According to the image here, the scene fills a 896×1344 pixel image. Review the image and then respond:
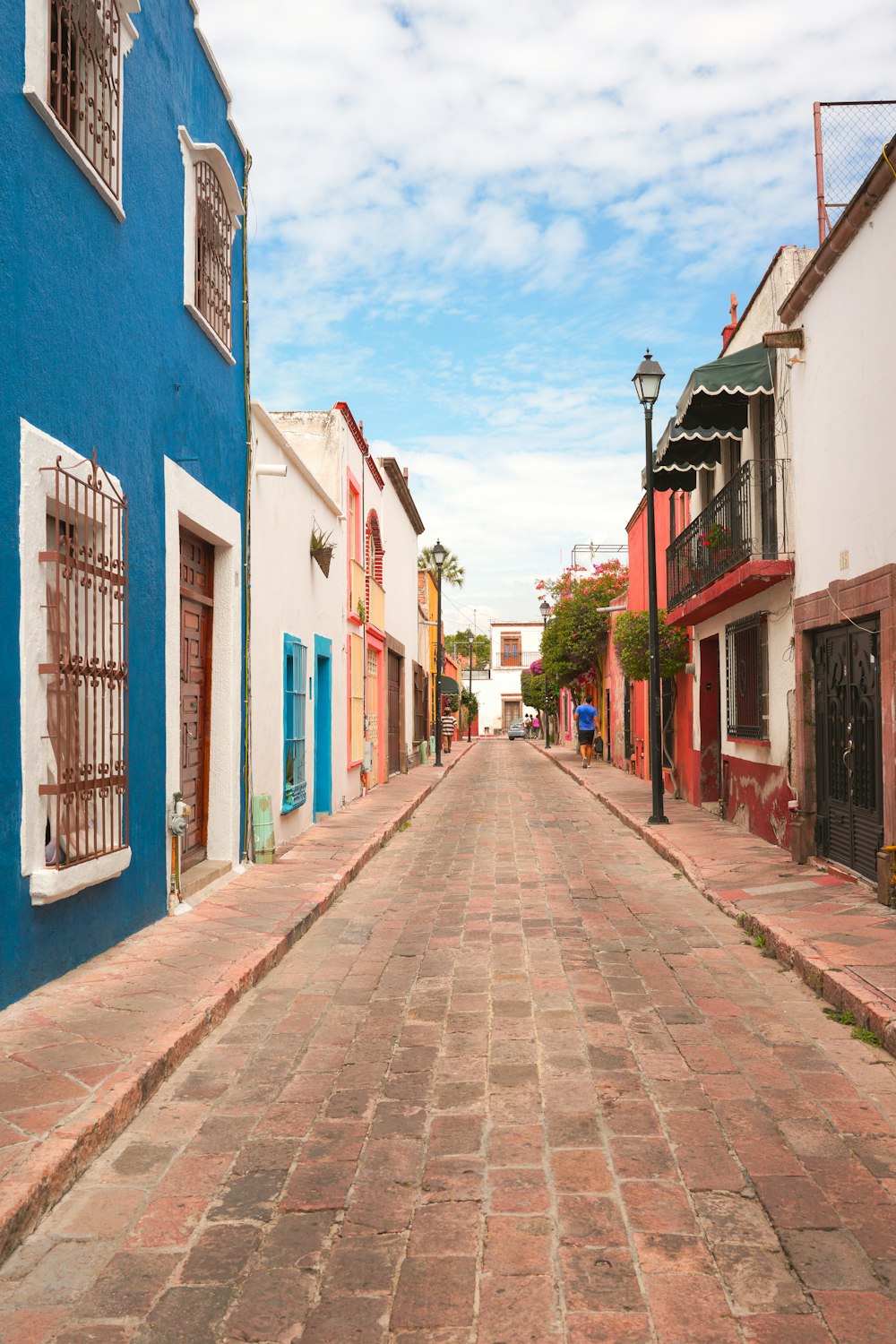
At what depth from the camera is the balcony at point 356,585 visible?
17.9m

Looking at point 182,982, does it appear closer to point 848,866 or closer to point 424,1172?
point 424,1172

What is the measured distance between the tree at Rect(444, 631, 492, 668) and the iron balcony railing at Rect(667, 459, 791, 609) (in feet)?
224

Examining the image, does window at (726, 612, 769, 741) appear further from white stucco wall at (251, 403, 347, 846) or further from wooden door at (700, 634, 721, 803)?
white stucco wall at (251, 403, 347, 846)

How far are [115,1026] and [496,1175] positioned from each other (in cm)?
207

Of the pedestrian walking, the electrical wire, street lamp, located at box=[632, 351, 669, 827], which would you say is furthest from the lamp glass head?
the pedestrian walking

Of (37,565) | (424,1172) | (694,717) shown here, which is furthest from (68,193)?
(694,717)

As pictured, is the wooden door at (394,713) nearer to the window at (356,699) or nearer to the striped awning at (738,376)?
the window at (356,699)

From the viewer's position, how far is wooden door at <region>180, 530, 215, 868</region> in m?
8.49

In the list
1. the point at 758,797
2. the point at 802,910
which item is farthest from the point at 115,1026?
the point at 758,797

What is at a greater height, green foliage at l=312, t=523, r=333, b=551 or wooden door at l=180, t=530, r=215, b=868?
green foliage at l=312, t=523, r=333, b=551

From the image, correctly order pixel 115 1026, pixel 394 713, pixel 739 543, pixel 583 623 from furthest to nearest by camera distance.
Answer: pixel 583 623 → pixel 394 713 → pixel 739 543 → pixel 115 1026

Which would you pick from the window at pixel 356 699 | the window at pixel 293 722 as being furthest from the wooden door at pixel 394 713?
the window at pixel 293 722

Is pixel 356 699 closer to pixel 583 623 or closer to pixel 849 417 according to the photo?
pixel 849 417

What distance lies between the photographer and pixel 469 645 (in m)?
91.8
